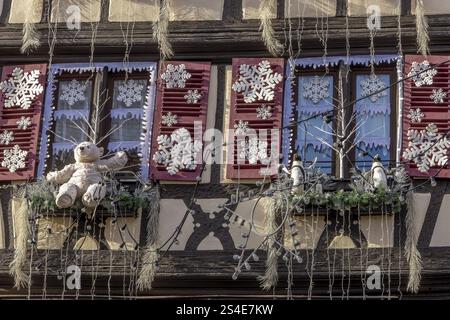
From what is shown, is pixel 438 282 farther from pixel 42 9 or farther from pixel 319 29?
pixel 42 9

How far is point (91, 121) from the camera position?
13906mm

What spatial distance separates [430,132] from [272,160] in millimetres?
1365

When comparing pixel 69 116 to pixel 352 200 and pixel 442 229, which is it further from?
pixel 442 229

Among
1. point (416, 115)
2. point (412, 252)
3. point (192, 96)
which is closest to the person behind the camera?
point (412, 252)

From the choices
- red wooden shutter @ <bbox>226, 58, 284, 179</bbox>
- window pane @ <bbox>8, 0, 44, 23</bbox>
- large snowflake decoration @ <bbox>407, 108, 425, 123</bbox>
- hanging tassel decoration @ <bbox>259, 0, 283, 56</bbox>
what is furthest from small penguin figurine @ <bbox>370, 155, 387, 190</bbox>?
window pane @ <bbox>8, 0, 44, 23</bbox>

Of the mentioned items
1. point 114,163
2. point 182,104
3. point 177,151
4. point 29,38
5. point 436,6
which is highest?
point 436,6

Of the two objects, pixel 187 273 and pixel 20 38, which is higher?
pixel 20 38

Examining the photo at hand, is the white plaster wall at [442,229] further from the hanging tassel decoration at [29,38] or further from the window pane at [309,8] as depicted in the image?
the hanging tassel decoration at [29,38]

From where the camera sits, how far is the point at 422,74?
13695mm

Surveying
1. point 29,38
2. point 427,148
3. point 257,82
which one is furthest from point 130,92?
point 427,148

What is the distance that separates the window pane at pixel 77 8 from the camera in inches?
563

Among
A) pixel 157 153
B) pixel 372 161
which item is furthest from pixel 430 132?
pixel 157 153

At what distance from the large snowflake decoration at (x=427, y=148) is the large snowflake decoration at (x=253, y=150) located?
120 centimetres

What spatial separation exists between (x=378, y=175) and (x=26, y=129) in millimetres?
3140
